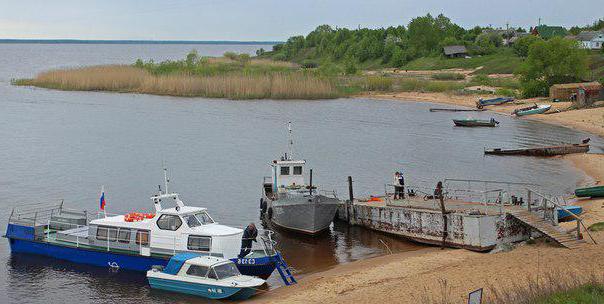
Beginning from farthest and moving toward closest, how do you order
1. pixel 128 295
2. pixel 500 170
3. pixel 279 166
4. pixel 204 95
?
1. pixel 204 95
2. pixel 500 170
3. pixel 279 166
4. pixel 128 295

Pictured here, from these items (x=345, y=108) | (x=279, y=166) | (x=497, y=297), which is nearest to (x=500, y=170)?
(x=279, y=166)

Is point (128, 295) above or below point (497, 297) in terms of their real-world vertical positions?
below

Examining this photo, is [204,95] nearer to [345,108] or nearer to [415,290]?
[345,108]

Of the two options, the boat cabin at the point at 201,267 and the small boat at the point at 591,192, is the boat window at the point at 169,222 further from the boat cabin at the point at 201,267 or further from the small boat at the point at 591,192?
the small boat at the point at 591,192

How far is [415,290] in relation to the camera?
26.2 metres

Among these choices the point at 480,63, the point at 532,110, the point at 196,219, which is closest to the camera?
the point at 196,219

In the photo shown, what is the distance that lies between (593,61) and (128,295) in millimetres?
102931

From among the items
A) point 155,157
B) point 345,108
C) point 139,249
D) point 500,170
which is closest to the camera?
point 139,249

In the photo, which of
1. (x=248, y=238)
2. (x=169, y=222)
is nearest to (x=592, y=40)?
(x=248, y=238)

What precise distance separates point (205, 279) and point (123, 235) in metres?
5.51

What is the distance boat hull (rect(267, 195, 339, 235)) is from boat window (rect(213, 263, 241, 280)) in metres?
9.32

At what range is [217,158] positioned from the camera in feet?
206

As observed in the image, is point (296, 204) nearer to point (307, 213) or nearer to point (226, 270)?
point (307, 213)

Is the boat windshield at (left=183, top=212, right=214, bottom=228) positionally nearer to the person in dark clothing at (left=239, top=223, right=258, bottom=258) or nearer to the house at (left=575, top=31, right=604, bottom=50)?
the person in dark clothing at (left=239, top=223, right=258, bottom=258)
